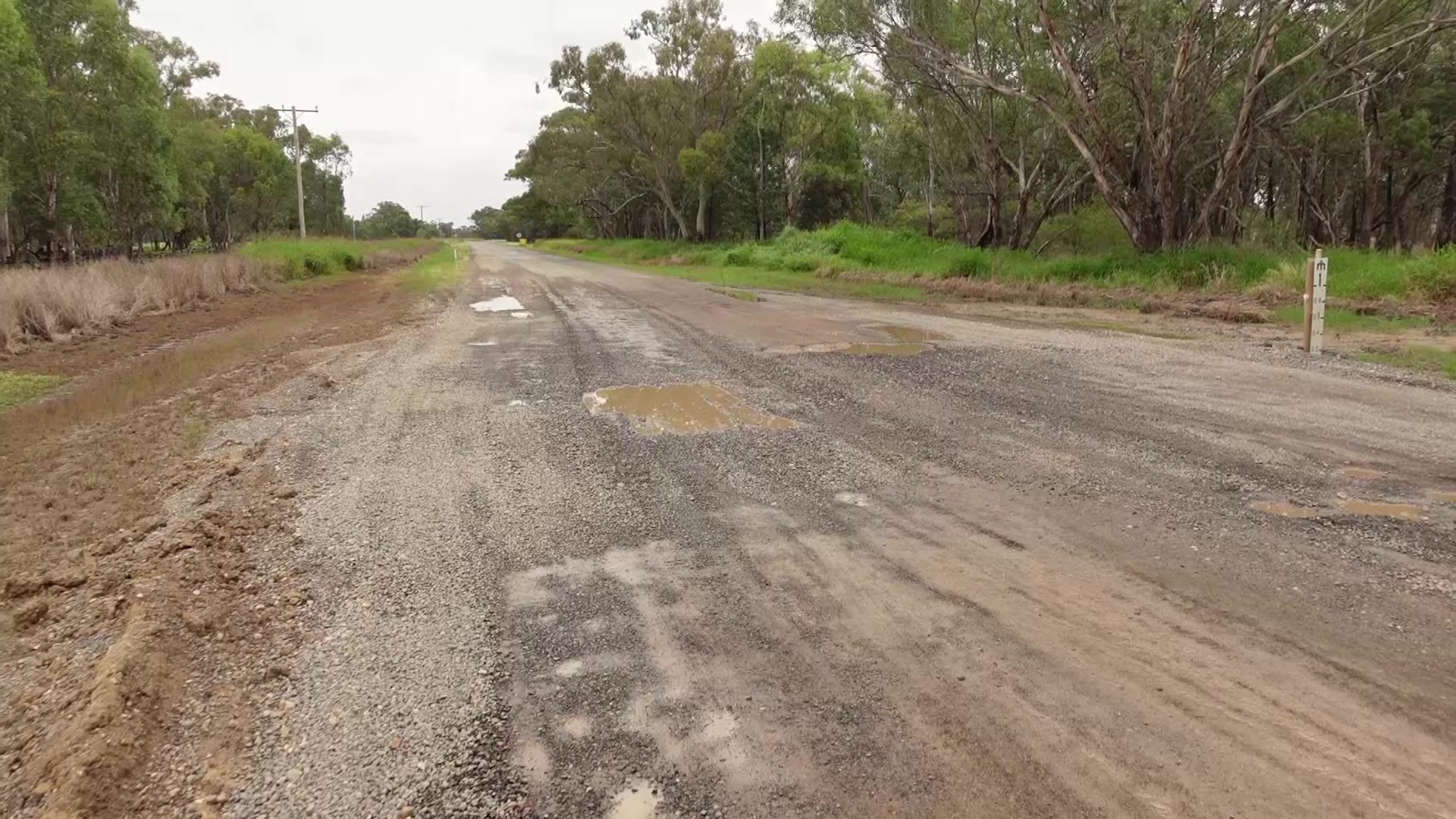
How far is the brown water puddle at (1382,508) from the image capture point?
4.67 m

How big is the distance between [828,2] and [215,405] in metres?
19.1

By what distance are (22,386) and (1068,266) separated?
2006 centimetres

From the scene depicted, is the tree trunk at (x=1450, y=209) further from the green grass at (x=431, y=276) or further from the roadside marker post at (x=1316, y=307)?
the green grass at (x=431, y=276)

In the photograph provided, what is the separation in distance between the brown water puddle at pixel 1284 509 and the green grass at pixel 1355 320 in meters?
9.27

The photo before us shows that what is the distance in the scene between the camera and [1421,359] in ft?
31.3

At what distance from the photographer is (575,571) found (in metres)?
4.16

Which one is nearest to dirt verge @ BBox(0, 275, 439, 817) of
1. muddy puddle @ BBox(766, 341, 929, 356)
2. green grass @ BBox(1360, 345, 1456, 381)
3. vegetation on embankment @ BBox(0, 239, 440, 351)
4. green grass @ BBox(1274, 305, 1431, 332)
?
muddy puddle @ BBox(766, 341, 929, 356)

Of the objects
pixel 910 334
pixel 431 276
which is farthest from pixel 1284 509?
pixel 431 276

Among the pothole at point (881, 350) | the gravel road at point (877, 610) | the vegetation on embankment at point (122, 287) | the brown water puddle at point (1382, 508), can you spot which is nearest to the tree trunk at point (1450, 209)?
the pothole at point (881, 350)

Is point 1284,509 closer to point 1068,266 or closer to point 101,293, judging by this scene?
point 1068,266

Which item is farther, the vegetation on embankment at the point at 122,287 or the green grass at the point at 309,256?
the green grass at the point at 309,256

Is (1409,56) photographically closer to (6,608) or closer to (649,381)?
(649,381)

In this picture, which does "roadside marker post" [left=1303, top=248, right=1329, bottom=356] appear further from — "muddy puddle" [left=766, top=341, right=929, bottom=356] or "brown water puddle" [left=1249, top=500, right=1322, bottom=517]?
"brown water puddle" [left=1249, top=500, right=1322, bottom=517]

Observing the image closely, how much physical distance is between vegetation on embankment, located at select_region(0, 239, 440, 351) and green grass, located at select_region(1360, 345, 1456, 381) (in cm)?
1811
